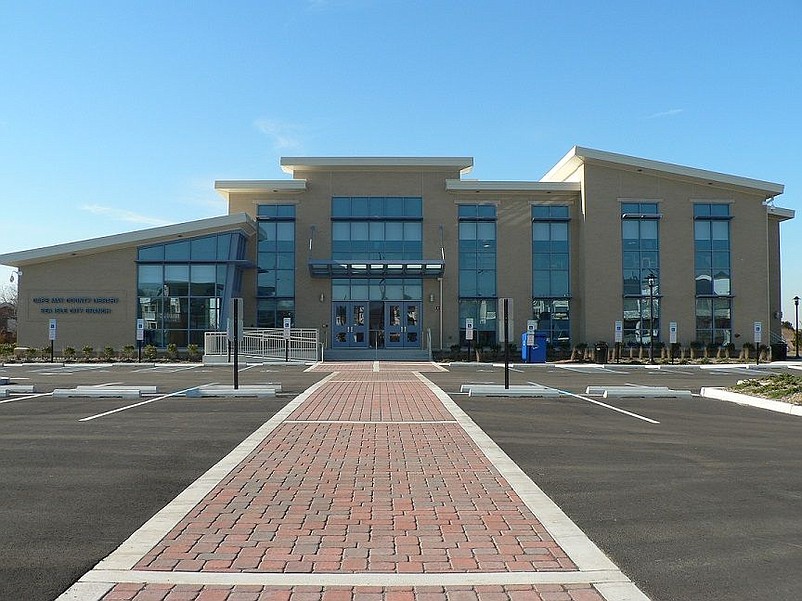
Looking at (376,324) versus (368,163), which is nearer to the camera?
(368,163)

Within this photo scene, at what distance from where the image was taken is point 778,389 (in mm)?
16328

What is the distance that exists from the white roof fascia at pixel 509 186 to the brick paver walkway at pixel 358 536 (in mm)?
32649

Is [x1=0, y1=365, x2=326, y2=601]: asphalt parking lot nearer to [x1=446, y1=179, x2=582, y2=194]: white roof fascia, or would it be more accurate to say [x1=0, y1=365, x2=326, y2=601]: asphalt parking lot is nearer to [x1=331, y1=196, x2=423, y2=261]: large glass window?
[x1=331, y1=196, x2=423, y2=261]: large glass window

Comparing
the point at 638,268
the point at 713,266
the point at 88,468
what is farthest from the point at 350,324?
the point at 88,468

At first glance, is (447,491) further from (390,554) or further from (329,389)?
(329,389)

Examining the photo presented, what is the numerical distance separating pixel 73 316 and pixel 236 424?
2911 centimetres

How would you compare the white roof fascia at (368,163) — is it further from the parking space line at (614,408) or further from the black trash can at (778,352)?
the parking space line at (614,408)

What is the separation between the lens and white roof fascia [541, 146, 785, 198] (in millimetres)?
40562

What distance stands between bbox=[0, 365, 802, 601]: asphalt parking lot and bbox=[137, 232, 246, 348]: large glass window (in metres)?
22.6

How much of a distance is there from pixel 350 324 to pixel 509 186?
1115 cm

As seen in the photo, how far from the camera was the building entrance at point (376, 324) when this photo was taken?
4175cm

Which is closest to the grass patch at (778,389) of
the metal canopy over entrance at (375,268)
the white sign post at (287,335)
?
the white sign post at (287,335)

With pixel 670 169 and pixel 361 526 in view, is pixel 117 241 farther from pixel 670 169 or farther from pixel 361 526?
pixel 361 526

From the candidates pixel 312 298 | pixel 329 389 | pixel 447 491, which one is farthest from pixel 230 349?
pixel 447 491
